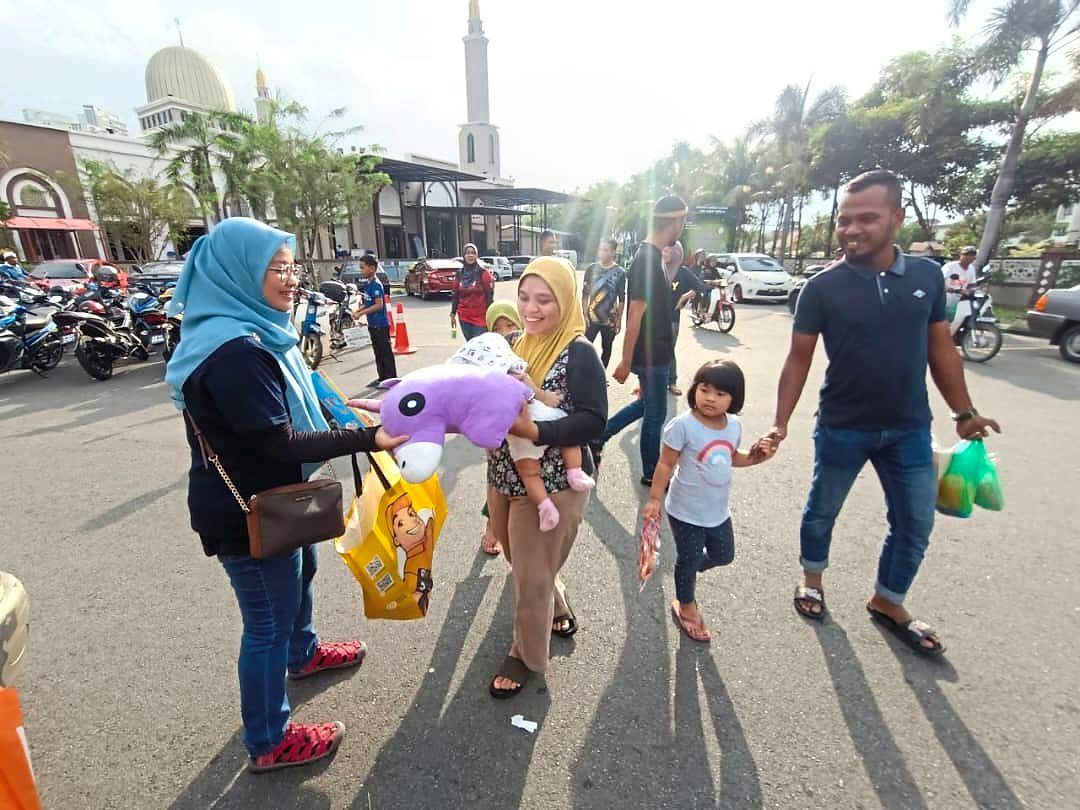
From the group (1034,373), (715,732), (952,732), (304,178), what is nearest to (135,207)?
(304,178)

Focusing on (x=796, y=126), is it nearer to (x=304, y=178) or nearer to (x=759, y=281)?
(x=759, y=281)

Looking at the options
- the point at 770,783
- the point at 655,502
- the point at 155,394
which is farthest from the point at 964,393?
the point at 155,394

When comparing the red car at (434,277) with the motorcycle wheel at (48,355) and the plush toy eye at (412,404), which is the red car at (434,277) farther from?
the plush toy eye at (412,404)

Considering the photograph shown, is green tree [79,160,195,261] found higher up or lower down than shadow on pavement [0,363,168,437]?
higher up

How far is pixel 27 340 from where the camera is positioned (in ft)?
24.5

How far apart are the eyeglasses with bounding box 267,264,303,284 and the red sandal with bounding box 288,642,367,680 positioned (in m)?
1.66

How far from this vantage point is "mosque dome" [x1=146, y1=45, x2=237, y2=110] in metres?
41.4

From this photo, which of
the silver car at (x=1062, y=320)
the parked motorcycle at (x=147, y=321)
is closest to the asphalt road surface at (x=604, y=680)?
the parked motorcycle at (x=147, y=321)

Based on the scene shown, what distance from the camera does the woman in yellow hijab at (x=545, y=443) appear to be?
6.16 ft

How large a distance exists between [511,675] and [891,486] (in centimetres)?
193

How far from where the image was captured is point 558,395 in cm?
188

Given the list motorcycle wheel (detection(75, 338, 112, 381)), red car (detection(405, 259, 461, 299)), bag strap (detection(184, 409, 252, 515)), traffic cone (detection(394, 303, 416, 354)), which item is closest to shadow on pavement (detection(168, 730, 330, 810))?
bag strap (detection(184, 409, 252, 515))

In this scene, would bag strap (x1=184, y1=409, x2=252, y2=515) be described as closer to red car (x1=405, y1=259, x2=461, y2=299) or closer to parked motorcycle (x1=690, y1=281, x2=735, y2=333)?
parked motorcycle (x1=690, y1=281, x2=735, y2=333)

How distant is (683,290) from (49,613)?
616 centimetres
